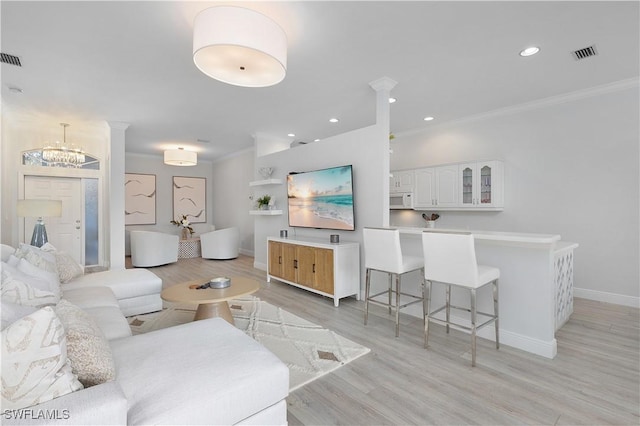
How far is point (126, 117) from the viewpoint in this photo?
4.93 metres

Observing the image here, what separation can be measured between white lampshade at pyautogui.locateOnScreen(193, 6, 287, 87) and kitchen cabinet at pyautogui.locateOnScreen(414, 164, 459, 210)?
3524mm

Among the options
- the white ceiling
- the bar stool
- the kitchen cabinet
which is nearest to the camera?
the white ceiling

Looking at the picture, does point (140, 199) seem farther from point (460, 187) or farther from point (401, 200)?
point (460, 187)

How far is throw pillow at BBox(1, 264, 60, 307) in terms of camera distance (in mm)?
1899

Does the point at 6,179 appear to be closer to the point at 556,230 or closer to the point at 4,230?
the point at 4,230

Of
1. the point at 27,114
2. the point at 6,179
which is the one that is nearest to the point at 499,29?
the point at 27,114

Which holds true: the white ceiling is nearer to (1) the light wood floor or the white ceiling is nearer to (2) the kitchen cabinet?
(2) the kitchen cabinet

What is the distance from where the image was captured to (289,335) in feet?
9.60

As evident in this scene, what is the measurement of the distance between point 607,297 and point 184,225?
8.43 metres

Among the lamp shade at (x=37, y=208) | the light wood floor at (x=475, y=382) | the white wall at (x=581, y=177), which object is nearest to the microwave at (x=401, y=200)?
the white wall at (x=581, y=177)

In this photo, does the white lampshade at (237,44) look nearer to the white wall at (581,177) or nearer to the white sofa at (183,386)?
the white sofa at (183,386)

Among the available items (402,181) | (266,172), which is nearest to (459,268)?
(402,181)

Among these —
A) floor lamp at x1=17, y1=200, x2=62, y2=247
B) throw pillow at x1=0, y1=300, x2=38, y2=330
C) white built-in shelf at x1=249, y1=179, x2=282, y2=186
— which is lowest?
throw pillow at x1=0, y1=300, x2=38, y2=330

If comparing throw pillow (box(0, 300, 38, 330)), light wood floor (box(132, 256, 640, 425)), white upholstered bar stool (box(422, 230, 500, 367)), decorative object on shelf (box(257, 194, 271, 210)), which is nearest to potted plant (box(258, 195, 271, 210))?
decorative object on shelf (box(257, 194, 271, 210))
